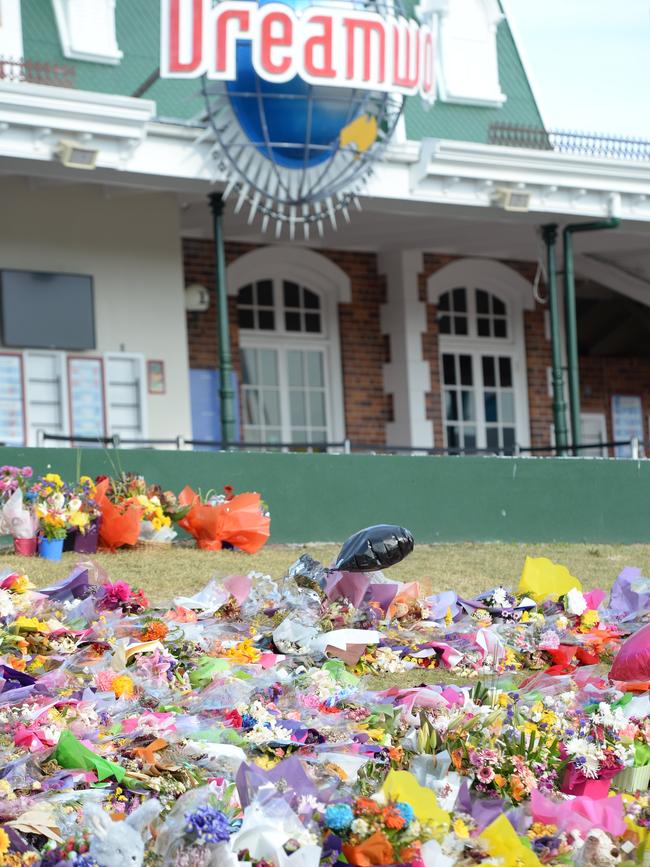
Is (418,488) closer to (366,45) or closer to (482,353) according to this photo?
(366,45)

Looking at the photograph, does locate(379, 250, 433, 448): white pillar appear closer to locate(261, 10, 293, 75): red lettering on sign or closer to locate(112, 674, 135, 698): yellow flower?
locate(261, 10, 293, 75): red lettering on sign

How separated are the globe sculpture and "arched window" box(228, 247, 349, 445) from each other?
289 centimetres

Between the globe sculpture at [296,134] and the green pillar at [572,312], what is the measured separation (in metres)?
3.15

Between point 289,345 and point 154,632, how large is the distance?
11876 millimetres

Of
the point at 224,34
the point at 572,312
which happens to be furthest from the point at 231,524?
the point at 572,312

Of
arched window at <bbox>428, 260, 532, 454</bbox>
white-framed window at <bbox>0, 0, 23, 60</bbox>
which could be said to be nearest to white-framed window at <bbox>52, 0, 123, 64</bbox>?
white-framed window at <bbox>0, 0, 23, 60</bbox>

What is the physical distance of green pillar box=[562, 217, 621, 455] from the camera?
17.4 meters

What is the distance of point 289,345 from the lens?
18.8 meters

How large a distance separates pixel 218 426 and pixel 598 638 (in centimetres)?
1054

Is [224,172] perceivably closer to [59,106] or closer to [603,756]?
[59,106]

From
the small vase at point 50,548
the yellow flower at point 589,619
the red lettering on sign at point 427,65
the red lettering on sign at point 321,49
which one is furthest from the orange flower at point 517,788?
the red lettering on sign at point 427,65

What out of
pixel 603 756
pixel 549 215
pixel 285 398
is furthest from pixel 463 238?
pixel 603 756

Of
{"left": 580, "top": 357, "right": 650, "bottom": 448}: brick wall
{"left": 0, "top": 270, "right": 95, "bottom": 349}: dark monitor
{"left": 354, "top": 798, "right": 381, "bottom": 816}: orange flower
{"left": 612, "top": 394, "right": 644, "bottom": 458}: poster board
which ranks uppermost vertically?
{"left": 0, "top": 270, "right": 95, "bottom": 349}: dark monitor

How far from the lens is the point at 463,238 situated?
18531 millimetres
